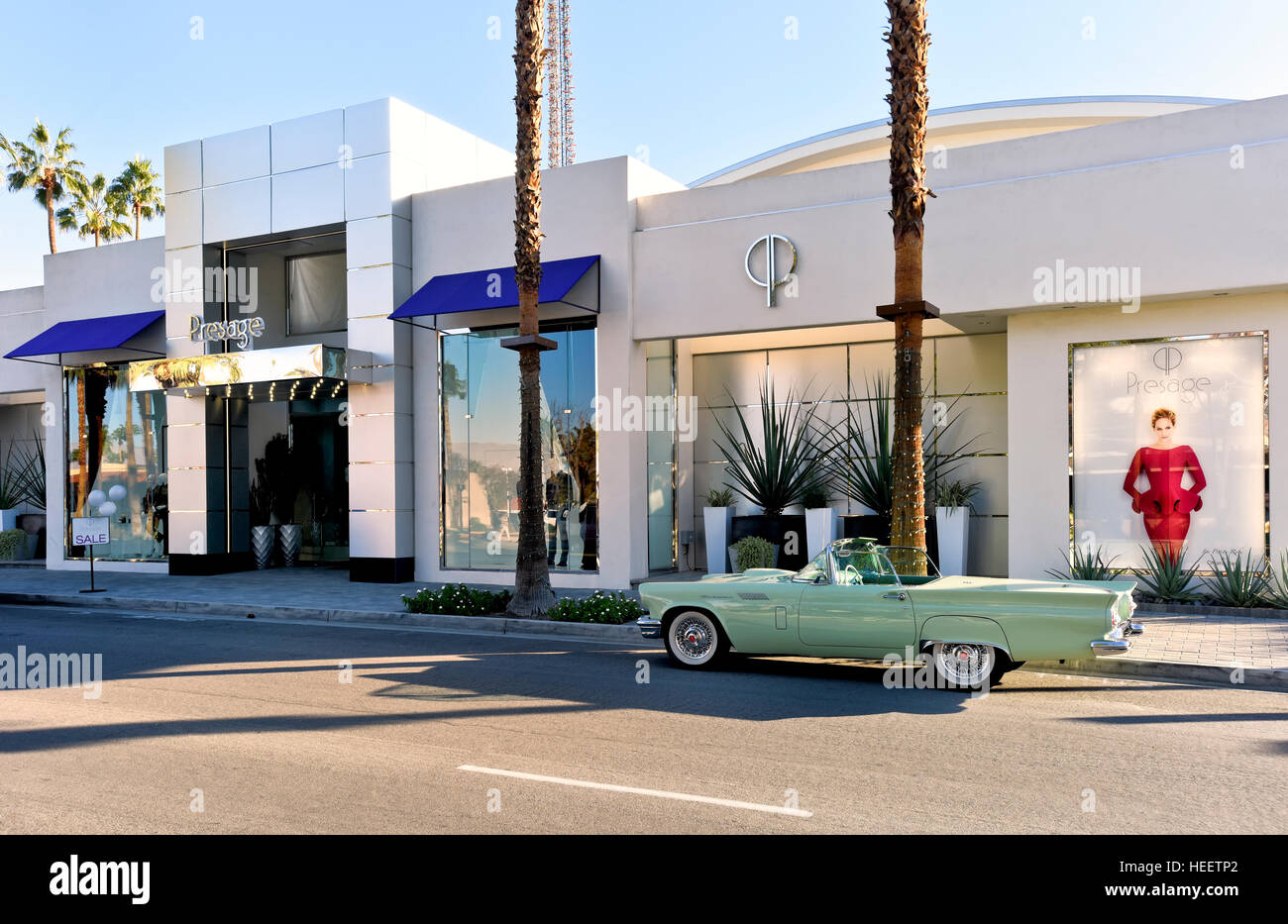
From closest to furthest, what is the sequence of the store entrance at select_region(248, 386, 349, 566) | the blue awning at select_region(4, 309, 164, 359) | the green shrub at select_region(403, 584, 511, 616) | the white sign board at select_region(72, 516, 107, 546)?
the green shrub at select_region(403, 584, 511, 616) → the white sign board at select_region(72, 516, 107, 546) → the blue awning at select_region(4, 309, 164, 359) → the store entrance at select_region(248, 386, 349, 566)

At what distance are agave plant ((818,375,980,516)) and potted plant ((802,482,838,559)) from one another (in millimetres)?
483

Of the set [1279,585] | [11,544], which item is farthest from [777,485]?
[11,544]

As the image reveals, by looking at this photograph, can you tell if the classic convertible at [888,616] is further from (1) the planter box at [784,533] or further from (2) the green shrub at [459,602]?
(1) the planter box at [784,533]

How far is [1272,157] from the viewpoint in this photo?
1288 centimetres

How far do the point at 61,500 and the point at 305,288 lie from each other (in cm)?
755

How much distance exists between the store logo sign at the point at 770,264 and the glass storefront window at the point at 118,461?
13791 mm

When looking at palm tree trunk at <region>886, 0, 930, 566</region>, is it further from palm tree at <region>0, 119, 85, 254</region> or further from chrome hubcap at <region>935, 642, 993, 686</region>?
palm tree at <region>0, 119, 85, 254</region>

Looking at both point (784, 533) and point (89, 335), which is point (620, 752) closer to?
point (784, 533)

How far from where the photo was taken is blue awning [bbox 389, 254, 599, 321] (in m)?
16.5

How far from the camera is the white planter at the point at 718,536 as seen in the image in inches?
699

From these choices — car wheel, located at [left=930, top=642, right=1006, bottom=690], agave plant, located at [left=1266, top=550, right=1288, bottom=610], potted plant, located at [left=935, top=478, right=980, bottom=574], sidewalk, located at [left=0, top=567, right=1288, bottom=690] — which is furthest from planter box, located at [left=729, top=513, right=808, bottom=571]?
car wheel, located at [left=930, top=642, right=1006, bottom=690]

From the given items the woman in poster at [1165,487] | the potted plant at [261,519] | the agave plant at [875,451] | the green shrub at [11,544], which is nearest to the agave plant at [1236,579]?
the woman in poster at [1165,487]
